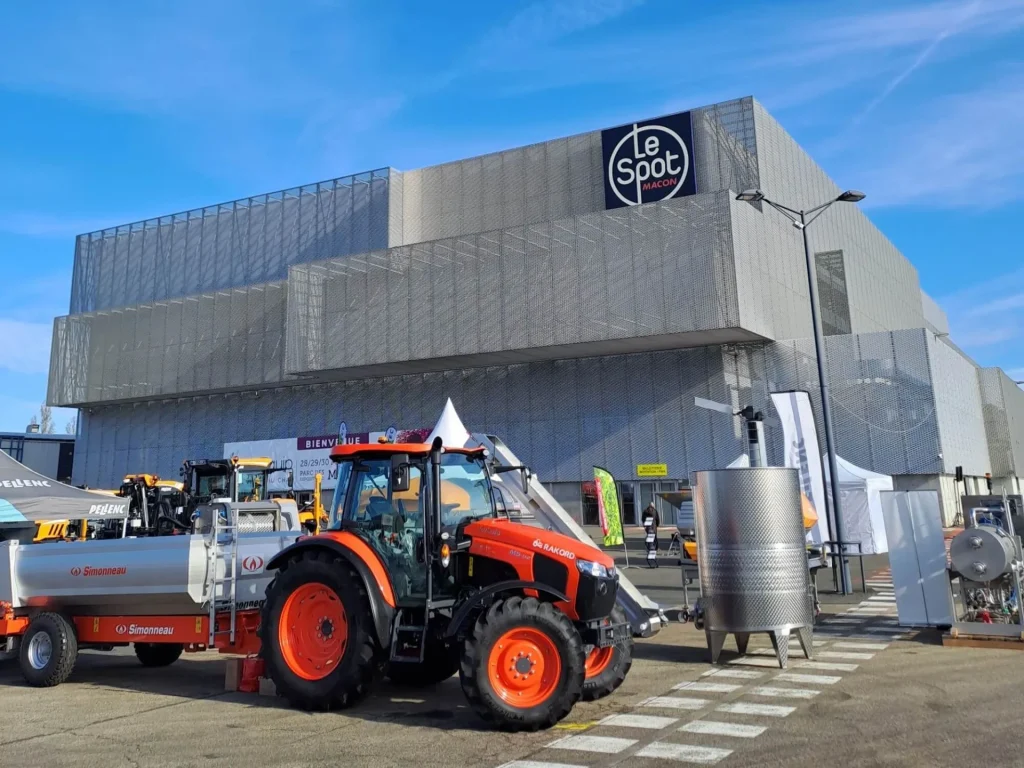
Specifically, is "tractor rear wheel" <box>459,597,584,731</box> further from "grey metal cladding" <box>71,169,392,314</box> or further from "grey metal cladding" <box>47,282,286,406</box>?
"grey metal cladding" <box>47,282,286,406</box>

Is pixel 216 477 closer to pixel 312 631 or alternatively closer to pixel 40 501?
pixel 40 501

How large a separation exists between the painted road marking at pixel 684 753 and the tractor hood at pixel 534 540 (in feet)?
5.40

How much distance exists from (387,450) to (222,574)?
2.49 metres

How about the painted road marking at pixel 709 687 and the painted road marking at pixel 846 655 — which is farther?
the painted road marking at pixel 846 655

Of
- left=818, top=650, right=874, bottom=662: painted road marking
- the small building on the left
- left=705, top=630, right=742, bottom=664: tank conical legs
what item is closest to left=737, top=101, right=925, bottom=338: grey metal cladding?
left=818, top=650, right=874, bottom=662: painted road marking

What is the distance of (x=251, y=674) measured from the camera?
27.0 ft

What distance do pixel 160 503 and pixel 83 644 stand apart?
10.6 metres

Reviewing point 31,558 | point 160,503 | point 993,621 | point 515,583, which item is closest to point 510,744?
point 515,583

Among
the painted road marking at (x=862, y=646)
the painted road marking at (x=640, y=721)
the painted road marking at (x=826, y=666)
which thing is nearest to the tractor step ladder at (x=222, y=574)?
the painted road marking at (x=640, y=721)

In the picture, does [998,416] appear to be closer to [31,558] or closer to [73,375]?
[31,558]

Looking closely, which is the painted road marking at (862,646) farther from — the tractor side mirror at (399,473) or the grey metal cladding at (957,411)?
the grey metal cladding at (957,411)

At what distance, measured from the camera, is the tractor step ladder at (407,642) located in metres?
6.98

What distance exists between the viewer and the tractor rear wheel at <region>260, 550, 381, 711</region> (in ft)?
23.0

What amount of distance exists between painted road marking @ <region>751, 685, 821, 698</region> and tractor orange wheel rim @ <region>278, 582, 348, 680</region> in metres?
4.09
